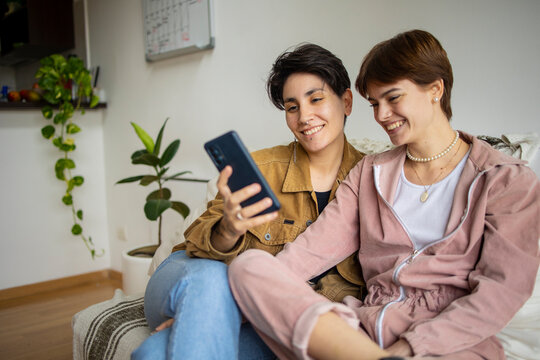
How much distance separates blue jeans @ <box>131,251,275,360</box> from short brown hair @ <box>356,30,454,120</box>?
598 millimetres

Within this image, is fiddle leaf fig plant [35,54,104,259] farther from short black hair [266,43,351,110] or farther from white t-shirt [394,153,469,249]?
white t-shirt [394,153,469,249]

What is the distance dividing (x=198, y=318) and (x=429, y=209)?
59 centimetres

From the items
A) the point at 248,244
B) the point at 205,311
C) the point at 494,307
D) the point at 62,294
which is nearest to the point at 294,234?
the point at 248,244

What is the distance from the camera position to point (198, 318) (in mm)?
892

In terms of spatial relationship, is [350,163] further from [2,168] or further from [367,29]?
[2,168]

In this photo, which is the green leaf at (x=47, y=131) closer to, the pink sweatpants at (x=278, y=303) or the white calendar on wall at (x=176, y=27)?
the white calendar on wall at (x=176, y=27)

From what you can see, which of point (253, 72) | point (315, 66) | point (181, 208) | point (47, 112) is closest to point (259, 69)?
point (253, 72)

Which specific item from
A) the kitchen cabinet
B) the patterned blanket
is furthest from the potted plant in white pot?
the kitchen cabinet

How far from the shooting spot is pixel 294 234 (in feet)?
4.10

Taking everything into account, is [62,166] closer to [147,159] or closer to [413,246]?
[147,159]

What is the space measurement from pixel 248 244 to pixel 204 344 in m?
0.44

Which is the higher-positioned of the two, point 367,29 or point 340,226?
point 367,29

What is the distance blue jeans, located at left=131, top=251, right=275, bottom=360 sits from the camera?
2.86 feet

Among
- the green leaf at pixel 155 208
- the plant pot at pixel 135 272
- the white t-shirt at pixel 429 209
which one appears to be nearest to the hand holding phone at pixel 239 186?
the white t-shirt at pixel 429 209
